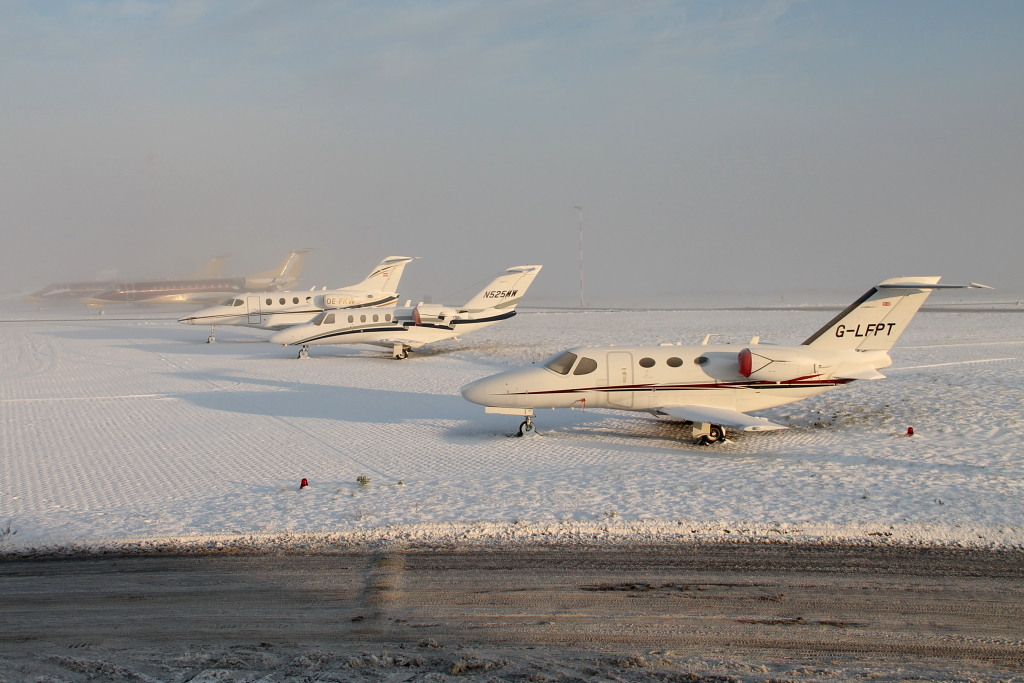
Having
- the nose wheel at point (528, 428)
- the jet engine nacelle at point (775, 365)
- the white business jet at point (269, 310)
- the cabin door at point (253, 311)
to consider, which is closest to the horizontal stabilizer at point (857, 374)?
the jet engine nacelle at point (775, 365)

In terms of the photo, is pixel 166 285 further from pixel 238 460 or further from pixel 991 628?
pixel 991 628

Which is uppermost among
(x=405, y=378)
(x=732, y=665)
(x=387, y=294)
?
(x=387, y=294)

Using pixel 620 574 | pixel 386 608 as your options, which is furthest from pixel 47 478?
pixel 620 574

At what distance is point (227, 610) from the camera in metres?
8.55

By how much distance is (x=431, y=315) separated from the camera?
34.6m

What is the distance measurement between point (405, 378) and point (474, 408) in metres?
6.85

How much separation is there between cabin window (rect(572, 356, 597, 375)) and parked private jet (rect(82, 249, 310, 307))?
72144mm

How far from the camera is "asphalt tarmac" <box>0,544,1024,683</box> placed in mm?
7094

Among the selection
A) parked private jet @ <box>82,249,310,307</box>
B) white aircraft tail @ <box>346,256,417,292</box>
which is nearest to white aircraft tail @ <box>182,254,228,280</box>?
parked private jet @ <box>82,249,310,307</box>

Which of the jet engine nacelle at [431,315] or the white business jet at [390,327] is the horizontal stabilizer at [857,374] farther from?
the jet engine nacelle at [431,315]

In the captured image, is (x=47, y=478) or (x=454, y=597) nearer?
(x=454, y=597)

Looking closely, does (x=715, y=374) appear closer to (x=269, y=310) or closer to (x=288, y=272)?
(x=269, y=310)

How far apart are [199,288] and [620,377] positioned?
3377 inches

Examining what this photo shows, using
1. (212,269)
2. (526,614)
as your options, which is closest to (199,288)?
(212,269)
